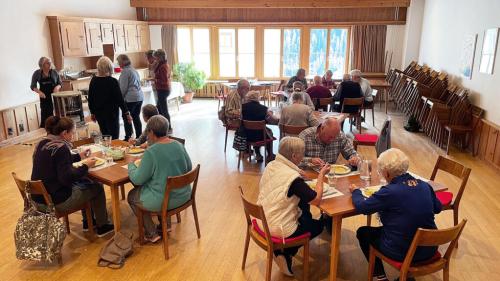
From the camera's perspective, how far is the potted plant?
10.0 meters

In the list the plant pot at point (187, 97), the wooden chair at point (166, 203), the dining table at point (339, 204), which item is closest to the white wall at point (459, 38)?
the dining table at point (339, 204)

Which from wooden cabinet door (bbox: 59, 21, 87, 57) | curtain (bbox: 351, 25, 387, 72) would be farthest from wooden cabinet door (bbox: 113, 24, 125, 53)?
curtain (bbox: 351, 25, 387, 72)

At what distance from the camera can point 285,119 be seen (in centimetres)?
489

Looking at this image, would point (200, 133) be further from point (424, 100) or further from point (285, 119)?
point (424, 100)

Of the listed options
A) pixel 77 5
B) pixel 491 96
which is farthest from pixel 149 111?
pixel 77 5

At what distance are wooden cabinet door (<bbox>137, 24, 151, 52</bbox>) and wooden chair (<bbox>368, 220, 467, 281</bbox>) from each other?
8.96 m

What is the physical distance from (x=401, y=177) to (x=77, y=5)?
25.3 feet

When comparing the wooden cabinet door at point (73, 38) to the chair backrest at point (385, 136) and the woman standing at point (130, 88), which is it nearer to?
the woman standing at point (130, 88)

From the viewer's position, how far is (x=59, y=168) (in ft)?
9.50

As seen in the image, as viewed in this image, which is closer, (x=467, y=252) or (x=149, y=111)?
(x=467, y=252)

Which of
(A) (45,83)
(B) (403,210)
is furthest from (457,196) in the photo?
(A) (45,83)

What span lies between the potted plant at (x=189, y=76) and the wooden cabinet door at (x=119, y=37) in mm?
1534

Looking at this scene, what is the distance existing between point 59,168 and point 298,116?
9.34 ft

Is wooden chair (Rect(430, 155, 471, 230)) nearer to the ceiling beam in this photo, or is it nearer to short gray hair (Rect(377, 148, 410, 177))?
short gray hair (Rect(377, 148, 410, 177))
